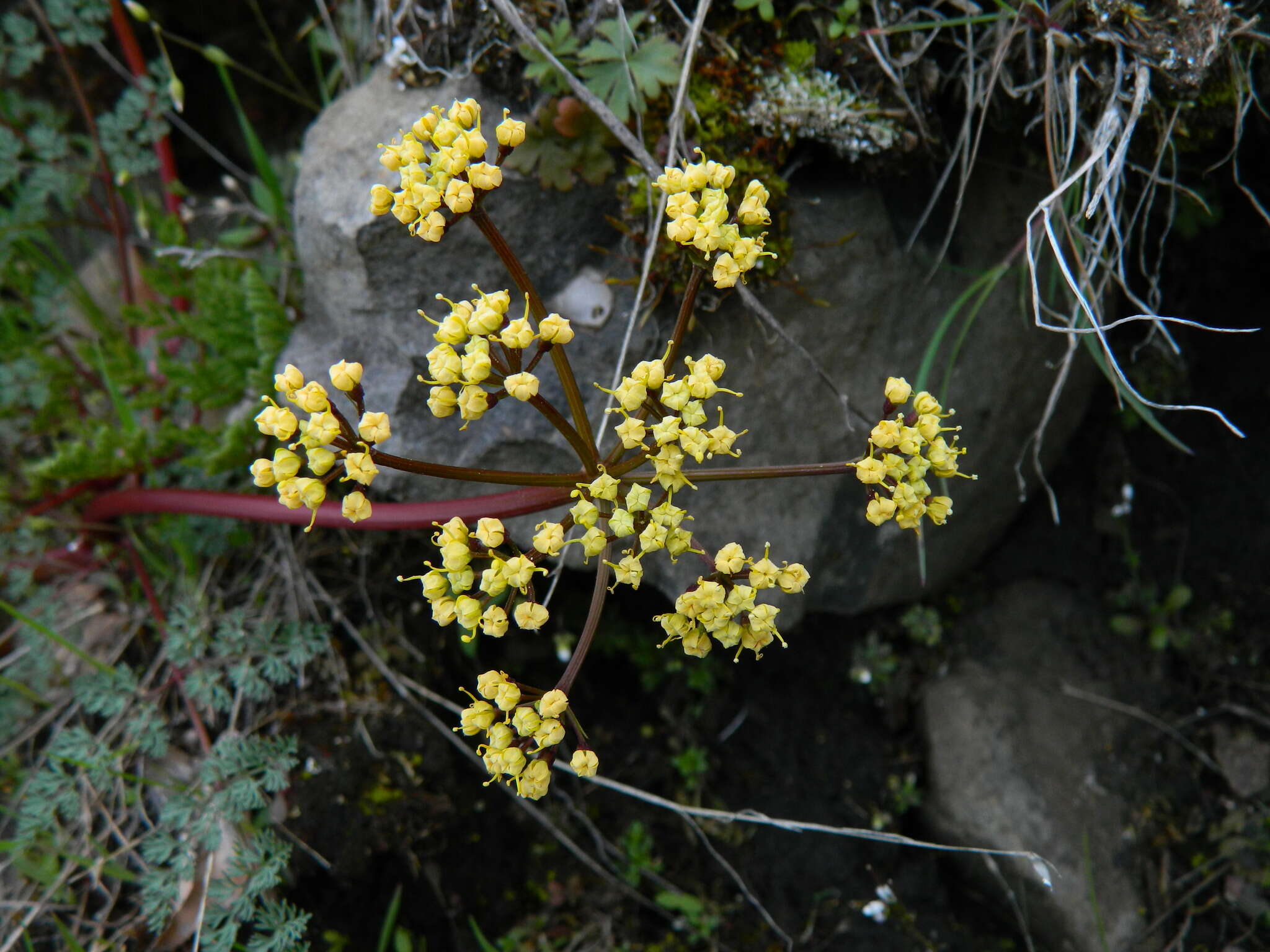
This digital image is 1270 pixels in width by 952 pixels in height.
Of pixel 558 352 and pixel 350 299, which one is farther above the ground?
pixel 558 352

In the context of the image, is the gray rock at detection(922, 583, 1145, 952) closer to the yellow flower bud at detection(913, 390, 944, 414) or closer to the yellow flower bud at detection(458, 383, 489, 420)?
the yellow flower bud at detection(913, 390, 944, 414)

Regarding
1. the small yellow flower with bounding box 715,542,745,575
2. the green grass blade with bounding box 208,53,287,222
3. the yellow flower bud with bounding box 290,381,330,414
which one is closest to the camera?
the yellow flower bud with bounding box 290,381,330,414

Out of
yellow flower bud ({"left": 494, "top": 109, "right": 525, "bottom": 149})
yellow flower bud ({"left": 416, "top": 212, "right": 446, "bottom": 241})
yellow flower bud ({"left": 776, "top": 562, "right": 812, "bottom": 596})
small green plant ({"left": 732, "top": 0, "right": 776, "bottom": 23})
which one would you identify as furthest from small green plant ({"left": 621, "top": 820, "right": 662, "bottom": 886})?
small green plant ({"left": 732, "top": 0, "right": 776, "bottom": 23})

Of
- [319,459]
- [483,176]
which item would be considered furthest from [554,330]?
[319,459]

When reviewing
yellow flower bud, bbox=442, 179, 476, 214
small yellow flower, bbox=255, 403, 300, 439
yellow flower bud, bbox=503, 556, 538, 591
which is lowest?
yellow flower bud, bbox=503, 556, 538, 591

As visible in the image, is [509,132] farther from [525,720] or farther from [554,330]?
[525,720]

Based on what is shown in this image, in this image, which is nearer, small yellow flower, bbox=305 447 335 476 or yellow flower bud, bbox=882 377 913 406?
small yellow flower, bbox=305 447 335 476

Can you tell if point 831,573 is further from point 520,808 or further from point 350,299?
point 350,299

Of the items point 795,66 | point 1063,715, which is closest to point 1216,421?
point 1063,715
